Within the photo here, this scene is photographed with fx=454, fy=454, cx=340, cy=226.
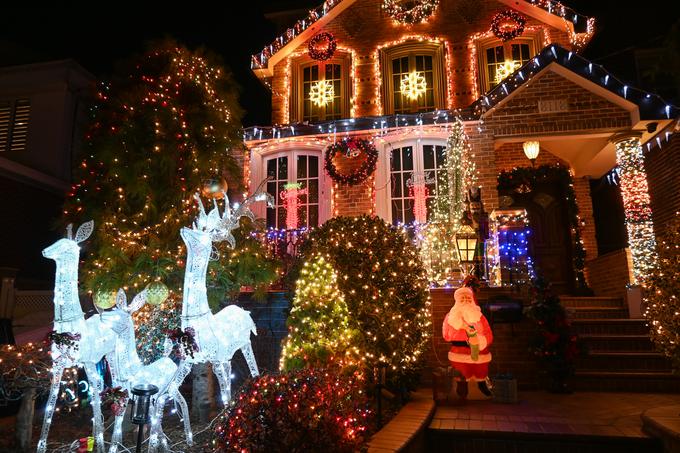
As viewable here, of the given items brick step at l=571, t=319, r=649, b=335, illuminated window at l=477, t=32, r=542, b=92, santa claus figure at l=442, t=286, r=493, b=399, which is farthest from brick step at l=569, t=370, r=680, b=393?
illuminated window at l=477, t=32, r=542, b=92

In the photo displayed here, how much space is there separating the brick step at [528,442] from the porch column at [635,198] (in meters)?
5.20

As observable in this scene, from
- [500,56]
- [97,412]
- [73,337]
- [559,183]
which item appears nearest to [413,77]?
[500,56]

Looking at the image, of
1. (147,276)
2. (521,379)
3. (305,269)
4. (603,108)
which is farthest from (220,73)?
(603,108)

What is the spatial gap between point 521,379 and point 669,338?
3.03m

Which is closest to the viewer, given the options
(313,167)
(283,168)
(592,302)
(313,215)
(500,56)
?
(592,302)

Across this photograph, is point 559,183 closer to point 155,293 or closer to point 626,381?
point 626,381

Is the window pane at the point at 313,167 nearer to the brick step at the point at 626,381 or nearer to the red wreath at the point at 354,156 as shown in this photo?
the red wreath at the point at 354,156

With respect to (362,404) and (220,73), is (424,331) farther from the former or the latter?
(220,73)

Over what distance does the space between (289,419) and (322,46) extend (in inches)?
456

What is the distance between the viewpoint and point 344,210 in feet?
36.1

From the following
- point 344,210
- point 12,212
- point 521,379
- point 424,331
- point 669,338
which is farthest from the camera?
point 12,212

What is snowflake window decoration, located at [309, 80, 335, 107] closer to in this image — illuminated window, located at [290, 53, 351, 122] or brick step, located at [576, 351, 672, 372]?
illuminated window, located at [290, 53, 351, 122]

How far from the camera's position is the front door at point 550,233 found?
11.3 meters

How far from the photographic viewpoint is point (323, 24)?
43.1 feet
